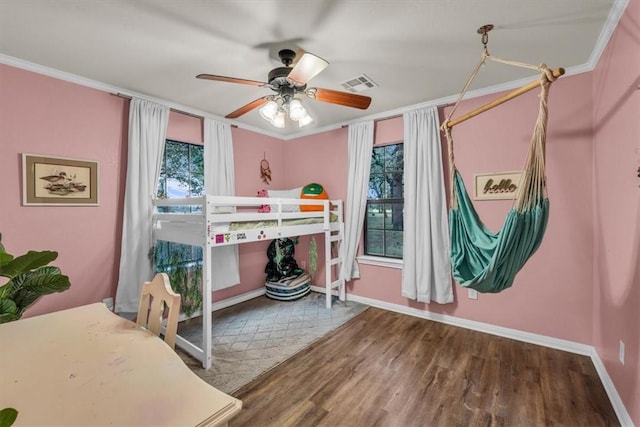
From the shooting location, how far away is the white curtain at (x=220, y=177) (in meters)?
3.34

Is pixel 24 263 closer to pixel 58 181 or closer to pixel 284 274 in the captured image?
pixel 58 181

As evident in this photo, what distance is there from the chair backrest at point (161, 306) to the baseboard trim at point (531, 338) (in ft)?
8.22

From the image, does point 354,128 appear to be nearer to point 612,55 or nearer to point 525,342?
point 612,55

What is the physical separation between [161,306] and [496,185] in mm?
2960

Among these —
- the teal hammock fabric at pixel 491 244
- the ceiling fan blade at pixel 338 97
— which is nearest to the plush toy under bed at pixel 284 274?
the ceiling fan blade at pixel 338 97

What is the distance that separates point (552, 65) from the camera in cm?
237

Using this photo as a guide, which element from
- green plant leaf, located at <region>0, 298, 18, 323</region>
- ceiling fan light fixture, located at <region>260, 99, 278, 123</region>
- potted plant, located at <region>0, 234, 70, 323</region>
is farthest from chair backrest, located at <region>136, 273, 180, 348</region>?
ceiling fan light fixture, located at <region>260, 99, 278, 123</region>

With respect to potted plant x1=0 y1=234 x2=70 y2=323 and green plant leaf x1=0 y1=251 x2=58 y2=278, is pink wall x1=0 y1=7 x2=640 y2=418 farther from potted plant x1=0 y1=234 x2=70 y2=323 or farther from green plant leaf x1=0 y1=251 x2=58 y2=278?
green plant leaf x1=0 y1=251 x2=58 y2=278

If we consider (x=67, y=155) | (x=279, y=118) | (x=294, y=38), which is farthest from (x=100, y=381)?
(x=67, y=155)

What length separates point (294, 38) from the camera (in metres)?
1.94

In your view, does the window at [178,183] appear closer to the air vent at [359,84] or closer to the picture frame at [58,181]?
the picture frame at [58,181]

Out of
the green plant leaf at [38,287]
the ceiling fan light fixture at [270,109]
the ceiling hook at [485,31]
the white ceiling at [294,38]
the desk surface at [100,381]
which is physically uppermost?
the white ceiling at [294,38]

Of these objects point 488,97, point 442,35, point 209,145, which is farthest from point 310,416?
point 488,97

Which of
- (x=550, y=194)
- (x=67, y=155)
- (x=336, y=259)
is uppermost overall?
(x=67, y=155)
